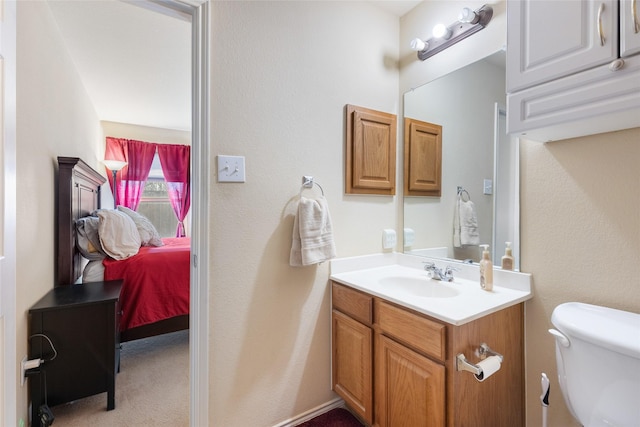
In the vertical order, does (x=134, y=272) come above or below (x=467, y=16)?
Answer: below

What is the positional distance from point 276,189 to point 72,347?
1430 millimetres

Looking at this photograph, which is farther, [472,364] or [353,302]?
[353,302]

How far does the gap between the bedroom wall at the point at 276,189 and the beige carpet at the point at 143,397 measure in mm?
615

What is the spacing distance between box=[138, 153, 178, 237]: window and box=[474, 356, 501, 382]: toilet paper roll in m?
4.89

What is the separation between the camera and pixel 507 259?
1.31 meters

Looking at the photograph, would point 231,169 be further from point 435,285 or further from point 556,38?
point 556,38

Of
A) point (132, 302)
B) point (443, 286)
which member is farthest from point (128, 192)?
point (443, 286)

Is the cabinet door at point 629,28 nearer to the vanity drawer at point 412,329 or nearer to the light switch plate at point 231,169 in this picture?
the vanity drawer at point 412,329

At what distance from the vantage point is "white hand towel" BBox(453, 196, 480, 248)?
151 centimetres

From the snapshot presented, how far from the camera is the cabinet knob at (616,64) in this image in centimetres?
80

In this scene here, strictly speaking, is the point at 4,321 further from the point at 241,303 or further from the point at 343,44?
the point at 343,44

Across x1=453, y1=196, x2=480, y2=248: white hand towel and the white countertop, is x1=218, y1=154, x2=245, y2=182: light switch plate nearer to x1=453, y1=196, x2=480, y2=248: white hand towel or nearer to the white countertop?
the white countertop

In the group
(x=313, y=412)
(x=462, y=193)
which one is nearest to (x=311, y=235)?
(x=462, y=193)

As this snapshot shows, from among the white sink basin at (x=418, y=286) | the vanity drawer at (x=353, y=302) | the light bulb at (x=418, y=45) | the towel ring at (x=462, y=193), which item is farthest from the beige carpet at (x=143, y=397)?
the light bulb at (x=418, y=45)
